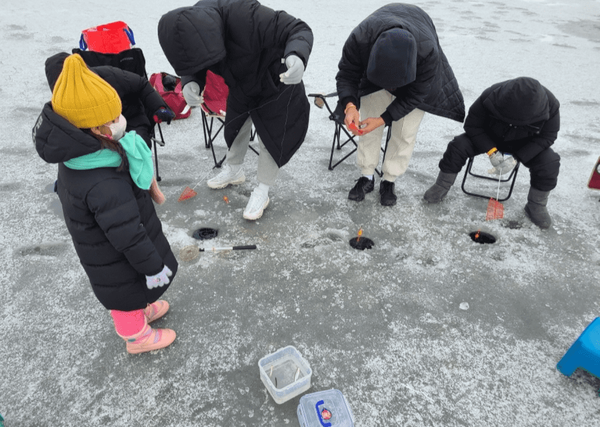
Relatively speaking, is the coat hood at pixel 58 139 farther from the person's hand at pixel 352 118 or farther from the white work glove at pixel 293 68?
the person's hand at pixel 352 118

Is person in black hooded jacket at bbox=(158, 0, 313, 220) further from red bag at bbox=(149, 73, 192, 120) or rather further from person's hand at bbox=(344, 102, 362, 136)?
red bag at bbox=(149, 73, 192, 120)

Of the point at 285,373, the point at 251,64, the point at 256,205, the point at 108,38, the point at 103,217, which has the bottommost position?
the point at 285,373

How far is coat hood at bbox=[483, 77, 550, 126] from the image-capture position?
2.62 metres

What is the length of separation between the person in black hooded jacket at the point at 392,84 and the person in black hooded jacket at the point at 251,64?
0.44 m

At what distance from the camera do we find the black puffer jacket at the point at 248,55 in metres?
2.24

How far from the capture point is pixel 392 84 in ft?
8.39

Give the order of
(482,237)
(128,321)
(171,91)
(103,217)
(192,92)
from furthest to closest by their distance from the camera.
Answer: (171,91) → (482,237) → (192,92) → (128,321) → (103,217)

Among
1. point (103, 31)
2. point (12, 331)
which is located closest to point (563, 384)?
point (12, 331)

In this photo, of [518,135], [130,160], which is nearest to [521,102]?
[518,135]

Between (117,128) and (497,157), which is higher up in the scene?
(117,128)

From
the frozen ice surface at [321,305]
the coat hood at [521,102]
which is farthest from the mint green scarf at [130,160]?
the coat hood at [521,102]

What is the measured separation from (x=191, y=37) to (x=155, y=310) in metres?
1.61

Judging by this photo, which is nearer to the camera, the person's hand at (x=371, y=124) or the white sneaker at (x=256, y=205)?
the person's hand at (x=371, y=124)

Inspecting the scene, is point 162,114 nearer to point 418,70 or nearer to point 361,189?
point 361,189
